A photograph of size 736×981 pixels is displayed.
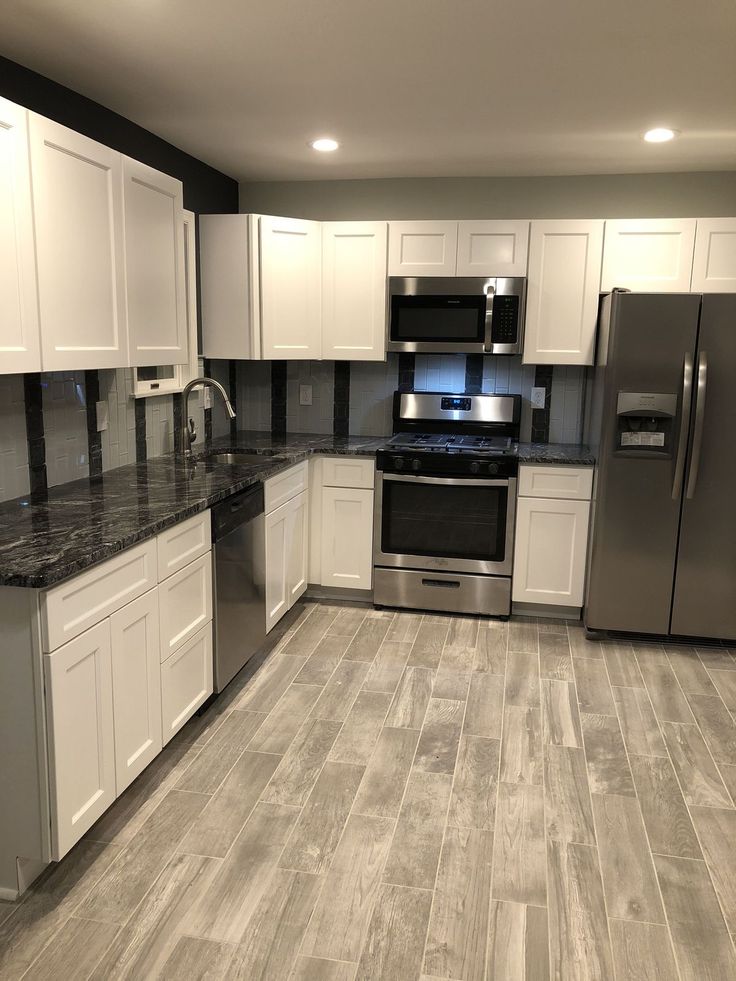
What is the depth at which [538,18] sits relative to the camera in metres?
2.26

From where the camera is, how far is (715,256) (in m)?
3.98

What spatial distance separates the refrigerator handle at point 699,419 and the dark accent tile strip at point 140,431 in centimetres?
263

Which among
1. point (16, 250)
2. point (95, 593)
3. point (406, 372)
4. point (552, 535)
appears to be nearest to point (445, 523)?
point (552, 535)

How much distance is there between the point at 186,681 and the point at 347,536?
1724 mm

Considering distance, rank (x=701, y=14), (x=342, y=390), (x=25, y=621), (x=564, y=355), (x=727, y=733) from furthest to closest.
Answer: (x=342, y=390) → (x=564, y=355) → (x=727, y=733) → (x=701, y=14) → (x=25, y=621)

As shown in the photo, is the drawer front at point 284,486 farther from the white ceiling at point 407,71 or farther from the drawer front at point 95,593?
the white ceiling at point 407,71

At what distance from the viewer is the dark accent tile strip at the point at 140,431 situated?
11.8 feet

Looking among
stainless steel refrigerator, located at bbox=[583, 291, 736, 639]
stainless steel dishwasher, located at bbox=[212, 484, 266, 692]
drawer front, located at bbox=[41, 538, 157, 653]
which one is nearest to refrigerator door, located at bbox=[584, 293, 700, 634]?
stainless steel refrigerator, located at bbox=[583, 291, 736, 639]

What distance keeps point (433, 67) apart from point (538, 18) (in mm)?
506

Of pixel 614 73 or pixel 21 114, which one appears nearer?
pixel 21 114

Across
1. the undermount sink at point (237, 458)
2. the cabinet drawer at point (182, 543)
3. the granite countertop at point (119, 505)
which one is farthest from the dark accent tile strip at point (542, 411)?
the cabinet drawer at point (182, 543)

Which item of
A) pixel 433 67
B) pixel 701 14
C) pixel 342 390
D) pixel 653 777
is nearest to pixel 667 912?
pixel 653 777

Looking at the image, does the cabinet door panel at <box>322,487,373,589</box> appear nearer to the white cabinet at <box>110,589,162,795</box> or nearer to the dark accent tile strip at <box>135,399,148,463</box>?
the dark accent tile strip at <box>135,399,148,463</box>

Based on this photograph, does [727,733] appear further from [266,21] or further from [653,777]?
[266,21]
